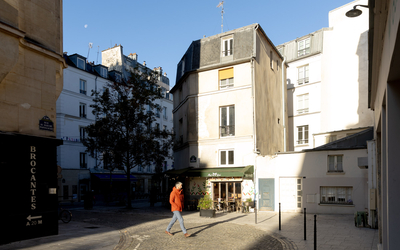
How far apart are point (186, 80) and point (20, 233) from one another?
1696cm

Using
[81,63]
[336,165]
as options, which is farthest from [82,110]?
[336,165]

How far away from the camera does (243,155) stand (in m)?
20.8

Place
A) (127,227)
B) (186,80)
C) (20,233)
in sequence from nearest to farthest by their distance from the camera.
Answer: (20,233), (127,227), (186,80)

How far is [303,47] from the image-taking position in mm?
30703

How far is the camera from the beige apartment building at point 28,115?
8812 mm

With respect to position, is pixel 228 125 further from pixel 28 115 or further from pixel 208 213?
pixel 28 115

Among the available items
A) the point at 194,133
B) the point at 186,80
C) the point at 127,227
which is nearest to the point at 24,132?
the point at 127,227

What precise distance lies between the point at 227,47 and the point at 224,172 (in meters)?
8.56

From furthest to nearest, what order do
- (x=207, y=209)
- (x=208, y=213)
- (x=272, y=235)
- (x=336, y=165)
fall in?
(x=336, y=165) < (x=207, y=209) < (x=208, y=213) < (x=272, y=235)

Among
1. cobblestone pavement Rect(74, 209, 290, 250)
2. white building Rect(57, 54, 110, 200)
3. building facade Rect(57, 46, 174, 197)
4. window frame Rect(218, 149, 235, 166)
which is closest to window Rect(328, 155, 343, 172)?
window frame Rect(218, 149, 235, 166)

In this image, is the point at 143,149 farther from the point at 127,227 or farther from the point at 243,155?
A: the point at 127,227

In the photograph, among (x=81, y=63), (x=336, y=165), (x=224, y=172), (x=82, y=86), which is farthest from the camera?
(x=81, y=63)

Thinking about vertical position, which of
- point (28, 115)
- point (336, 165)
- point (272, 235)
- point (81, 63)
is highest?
point (81, 63)

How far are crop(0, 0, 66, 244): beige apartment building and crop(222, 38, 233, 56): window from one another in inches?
519
